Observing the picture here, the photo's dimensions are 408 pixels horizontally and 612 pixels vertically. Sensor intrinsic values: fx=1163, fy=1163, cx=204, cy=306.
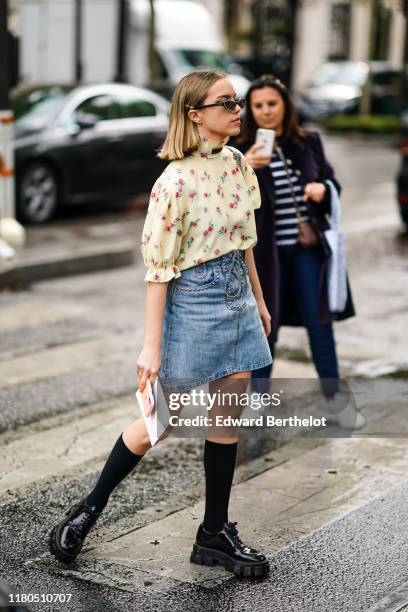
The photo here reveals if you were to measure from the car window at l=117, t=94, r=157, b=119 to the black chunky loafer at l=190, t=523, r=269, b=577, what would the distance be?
35.6 feet

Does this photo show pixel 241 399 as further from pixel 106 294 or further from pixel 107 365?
pixel 106 294

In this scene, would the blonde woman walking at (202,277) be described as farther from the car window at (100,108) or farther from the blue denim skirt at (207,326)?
the car window at (100,108)

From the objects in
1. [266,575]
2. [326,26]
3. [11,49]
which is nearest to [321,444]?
[266,575]

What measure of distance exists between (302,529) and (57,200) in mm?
9588

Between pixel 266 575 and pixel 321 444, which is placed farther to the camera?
pixel 321 444

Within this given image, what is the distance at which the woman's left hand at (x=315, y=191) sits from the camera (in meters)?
5.75

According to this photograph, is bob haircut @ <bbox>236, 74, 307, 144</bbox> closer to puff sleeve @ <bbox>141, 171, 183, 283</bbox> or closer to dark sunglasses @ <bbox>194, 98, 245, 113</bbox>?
dark sunglasses @ <bbox>194, 98, 245, 113</bbox>

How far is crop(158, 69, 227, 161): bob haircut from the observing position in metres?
4.00

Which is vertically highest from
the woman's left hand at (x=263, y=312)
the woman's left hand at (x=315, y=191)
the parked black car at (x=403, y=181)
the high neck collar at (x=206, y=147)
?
the high neck collar at (x=206, y=147)

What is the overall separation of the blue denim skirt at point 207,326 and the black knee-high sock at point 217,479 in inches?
10.7

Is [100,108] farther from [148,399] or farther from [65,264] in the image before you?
[148,399]

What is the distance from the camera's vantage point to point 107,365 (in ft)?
23.9

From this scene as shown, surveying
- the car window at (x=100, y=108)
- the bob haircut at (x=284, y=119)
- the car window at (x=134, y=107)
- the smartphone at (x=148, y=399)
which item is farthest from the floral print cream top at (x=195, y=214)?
the car window at (x=134, y=107)

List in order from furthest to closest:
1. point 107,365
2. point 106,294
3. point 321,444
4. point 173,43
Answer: point 173,43 → point 106,294 → point 107,365 → point 321,444
